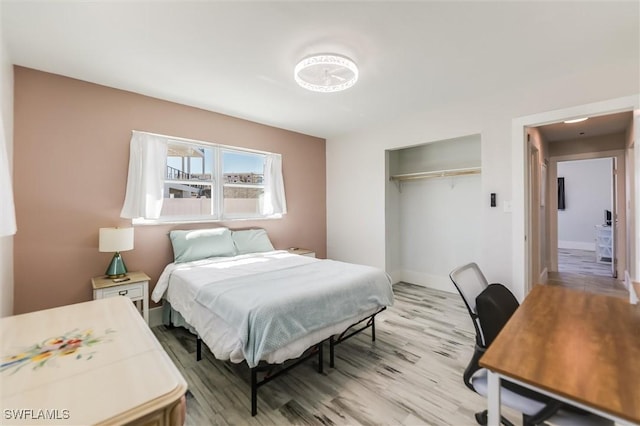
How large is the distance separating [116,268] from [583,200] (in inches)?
409

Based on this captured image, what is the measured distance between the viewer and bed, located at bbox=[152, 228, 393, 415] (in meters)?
1.74

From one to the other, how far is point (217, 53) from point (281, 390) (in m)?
2.69

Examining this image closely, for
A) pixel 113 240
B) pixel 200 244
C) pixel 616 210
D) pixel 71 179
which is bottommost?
pixel 200 244

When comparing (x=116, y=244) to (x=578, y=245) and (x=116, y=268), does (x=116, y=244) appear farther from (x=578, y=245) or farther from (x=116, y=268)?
(x=578, y=245)

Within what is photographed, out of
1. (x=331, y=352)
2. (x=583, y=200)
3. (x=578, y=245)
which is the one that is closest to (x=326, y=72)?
(x=331, y=352)

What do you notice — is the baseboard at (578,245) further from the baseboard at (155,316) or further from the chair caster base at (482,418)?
the baseboard at (155,316)

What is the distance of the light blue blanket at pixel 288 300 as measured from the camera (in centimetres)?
171

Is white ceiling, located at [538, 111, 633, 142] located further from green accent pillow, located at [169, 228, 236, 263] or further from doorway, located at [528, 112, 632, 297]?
green accent pillow, located at [169, 228, 236, 263]

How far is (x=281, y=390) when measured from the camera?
77.8 inches

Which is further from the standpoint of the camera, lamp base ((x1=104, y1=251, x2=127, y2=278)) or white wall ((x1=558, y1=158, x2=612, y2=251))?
white wall ((x1=558, y1=158, x2=612, y2=251))

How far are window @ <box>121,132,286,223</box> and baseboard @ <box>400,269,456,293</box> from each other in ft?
7.95

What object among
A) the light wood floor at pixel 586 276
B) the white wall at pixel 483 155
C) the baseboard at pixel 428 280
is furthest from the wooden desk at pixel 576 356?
the light wood floor at pixel 586 276

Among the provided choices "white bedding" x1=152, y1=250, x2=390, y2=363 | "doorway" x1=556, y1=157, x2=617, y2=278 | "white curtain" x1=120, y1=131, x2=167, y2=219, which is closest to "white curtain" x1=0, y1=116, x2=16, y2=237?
"white bedding" x1=152, y1=250, x2=390, y2=363

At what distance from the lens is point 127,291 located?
2547 mm
